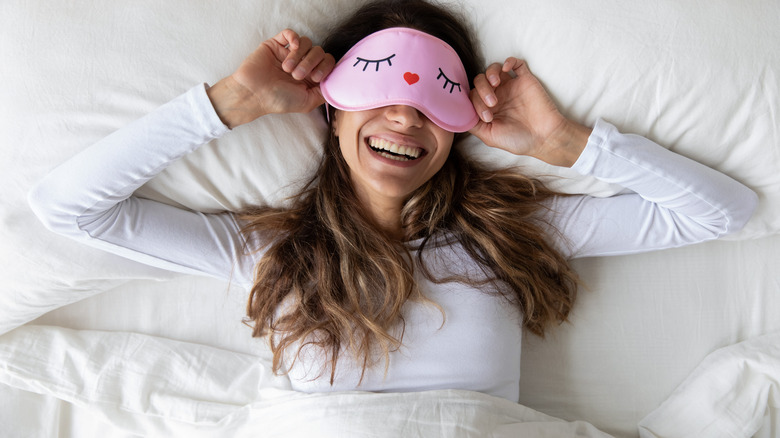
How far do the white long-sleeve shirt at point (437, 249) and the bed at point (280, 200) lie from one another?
0.15 feet

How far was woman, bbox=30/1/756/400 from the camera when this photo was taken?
0.89 m

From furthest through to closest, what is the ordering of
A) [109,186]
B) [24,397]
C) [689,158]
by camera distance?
1. [24,397]
2. [689,158]
3. [109,186]

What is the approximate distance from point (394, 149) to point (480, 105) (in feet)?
0.58

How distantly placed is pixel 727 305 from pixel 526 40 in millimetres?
711

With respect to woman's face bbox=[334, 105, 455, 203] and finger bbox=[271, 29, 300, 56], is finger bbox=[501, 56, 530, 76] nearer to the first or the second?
woman's face bbox=[334, 105, 455, 203]

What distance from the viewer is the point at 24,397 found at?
112cm

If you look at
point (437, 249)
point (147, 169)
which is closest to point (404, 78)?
point (437, 249)

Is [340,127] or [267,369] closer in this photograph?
[340,127]

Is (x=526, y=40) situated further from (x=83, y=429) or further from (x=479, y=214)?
(x=83, y=429)

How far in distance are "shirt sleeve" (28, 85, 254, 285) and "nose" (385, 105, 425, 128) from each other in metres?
0.27

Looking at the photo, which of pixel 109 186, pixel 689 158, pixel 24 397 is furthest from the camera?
pixel 24 397

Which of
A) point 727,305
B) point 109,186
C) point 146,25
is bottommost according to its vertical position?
point 727,305

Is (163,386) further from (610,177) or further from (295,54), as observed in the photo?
(610,177)

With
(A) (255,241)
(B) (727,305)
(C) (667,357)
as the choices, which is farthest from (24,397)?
(B) (727,305)
